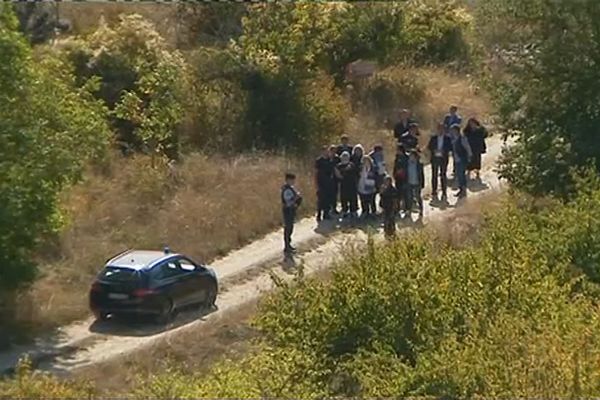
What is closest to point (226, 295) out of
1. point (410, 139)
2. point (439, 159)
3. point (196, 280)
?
point (196, 280)

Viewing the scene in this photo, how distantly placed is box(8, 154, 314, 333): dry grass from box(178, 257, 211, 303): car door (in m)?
1.99

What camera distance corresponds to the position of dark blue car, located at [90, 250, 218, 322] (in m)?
22.7

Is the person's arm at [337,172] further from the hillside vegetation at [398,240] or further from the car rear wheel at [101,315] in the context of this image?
the car rear wheel at [101,315]

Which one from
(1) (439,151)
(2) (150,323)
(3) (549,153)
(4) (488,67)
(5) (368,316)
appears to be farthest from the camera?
(4) (488,67)

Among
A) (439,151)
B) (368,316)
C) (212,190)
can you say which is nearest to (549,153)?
(439,151)

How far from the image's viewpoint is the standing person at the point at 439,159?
93.8ft

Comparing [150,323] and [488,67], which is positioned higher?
[488,67]

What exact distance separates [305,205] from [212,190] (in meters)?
2.25

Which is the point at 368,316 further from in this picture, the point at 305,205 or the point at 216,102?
the point at 216,102

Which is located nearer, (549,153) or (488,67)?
(549,153)

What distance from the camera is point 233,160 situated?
32.4 m

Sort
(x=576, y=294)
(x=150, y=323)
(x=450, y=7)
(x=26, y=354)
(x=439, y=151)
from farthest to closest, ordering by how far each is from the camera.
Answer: (x=450, y=7), (x=439, y=151), (x=150, y=323), (x=26, y=354), (x=576, y=294)

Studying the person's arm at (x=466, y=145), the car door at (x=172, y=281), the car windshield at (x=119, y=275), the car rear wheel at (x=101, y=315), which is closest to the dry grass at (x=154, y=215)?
the car rear wheel at (x=101, y=315)

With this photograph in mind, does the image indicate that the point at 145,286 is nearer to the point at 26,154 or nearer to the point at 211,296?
the point at 211,296
